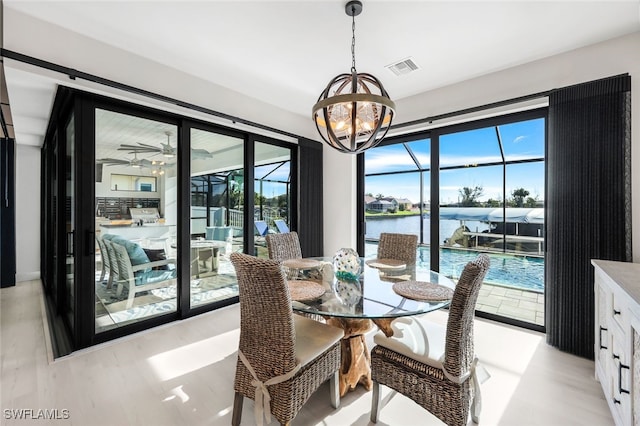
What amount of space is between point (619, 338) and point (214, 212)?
3.62 m

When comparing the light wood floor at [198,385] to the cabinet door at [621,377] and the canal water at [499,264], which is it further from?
the canal water at [499,264]

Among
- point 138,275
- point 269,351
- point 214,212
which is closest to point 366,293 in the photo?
point 269,351

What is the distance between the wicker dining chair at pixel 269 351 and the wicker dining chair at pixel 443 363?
0.42 m

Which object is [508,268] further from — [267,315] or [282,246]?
[267,315]

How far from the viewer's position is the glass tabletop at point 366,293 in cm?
156

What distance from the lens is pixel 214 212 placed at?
340 centimetres

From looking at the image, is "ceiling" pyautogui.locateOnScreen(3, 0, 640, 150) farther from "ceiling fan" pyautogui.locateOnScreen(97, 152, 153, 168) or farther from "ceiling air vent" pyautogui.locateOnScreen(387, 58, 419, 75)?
"ceiling fan" pyautogui.locateOnScreen(97, 152, 153, 168)

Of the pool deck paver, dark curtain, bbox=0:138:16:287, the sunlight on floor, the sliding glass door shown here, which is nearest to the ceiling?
the sliding glass door

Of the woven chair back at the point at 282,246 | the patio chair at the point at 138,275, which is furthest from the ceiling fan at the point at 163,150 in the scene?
the woven chair back at the point at 282,246

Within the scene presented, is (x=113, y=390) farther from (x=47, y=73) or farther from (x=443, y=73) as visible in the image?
(x=443, y=73)

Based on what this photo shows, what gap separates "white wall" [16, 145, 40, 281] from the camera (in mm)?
4375

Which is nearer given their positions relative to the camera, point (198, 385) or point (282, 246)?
point (198, 385)

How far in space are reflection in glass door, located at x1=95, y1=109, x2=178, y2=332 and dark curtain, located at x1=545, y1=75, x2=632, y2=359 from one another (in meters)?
3.84

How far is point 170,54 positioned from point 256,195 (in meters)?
1.86
